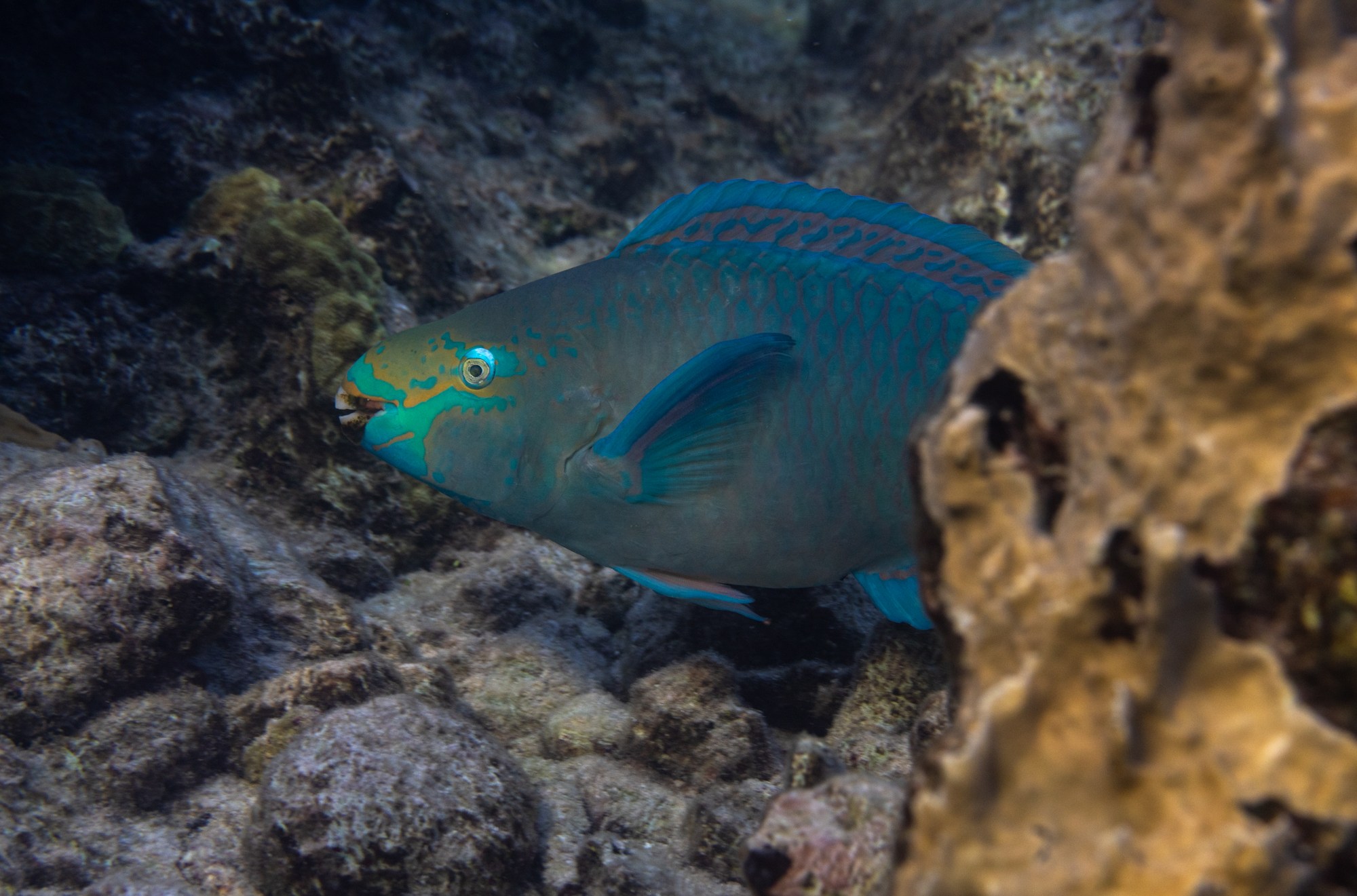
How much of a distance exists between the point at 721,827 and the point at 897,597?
960mm

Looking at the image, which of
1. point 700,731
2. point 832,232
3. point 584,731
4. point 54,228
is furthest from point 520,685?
point 54,228

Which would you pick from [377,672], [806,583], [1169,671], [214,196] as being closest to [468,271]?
[214,196]

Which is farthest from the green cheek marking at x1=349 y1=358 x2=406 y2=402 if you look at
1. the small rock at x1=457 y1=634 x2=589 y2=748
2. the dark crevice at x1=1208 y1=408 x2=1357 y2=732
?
the dark crevice at x1=1208 y1=408 x2=1357 y2=732

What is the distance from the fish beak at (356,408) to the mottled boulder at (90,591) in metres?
0.80

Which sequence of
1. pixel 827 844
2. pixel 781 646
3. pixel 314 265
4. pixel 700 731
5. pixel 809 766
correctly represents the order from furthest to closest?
pixel 314 265
pixel 781 646
pixel 700 731
pixel 809 766
pixel 827 844

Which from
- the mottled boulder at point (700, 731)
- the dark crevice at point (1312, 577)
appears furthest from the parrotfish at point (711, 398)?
the dark crevice at point (1312, 577)

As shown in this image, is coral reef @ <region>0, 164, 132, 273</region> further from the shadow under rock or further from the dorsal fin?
the shadow under rock

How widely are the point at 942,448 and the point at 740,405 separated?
4.29 feet

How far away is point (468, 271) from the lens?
15.6 feet

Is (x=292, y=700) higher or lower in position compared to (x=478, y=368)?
lower

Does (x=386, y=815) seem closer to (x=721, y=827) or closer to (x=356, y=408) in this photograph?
(x=721, y=827)

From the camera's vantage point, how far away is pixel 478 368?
256 cm

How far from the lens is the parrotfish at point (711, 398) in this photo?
2553 mm

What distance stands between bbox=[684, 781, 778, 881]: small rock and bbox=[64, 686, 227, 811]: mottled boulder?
1.68 meters
